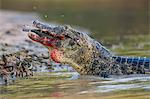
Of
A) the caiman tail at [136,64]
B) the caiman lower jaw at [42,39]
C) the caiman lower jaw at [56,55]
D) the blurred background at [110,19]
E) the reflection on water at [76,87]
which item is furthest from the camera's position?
the blurred background at [110,19]

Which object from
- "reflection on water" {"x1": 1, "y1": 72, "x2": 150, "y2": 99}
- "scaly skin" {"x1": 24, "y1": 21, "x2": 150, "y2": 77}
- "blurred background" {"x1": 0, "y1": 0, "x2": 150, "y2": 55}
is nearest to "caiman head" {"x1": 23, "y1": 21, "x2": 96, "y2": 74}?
"scaly skin" {"x1": 24, "y1": 21, "x2": 150, "y2": 77}

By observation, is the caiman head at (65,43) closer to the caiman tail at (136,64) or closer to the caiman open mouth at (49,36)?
the caiman open mouth at (49,36)

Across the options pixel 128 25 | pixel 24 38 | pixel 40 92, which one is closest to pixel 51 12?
pixel 128 25

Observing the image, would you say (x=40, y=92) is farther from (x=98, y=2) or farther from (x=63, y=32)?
(x=98, y=2)

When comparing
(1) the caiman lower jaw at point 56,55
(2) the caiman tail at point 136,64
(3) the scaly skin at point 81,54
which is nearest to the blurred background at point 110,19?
(2) the caiman tail at point 136,64

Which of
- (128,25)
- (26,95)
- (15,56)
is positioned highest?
(128,25)

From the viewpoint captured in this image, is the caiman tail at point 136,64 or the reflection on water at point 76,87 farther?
the caiman tail at point 136,64

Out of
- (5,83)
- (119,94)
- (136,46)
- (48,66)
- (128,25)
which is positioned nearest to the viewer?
(119,94)
